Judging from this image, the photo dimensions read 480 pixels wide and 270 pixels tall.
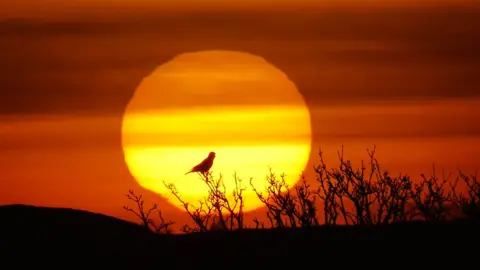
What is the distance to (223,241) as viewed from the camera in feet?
118

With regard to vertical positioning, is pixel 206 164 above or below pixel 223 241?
above

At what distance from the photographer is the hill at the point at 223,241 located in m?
34.8

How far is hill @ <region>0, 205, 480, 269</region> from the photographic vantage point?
3475cm

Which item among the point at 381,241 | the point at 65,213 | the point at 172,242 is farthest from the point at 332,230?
the point at 65,213

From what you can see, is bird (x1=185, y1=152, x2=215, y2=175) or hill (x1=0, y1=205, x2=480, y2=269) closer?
hill (x1=0, y1=205, x2=480, y2=269)

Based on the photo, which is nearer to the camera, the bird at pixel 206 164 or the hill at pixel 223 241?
the hill at pixel 223 241

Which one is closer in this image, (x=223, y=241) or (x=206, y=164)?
(x=223, y=241)

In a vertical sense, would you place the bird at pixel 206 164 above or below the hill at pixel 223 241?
above

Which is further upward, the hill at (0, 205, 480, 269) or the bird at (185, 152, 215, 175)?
the bird at (185, 152, 215, 175)

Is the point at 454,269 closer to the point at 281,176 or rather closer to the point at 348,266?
the point at 348,266

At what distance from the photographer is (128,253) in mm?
35750

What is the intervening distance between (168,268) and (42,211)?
4.71 m

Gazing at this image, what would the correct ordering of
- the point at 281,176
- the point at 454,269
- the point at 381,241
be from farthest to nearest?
the point at 281,176
the point at 381,241
the point at 454,269

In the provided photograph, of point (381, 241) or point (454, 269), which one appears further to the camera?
point (381, 241)
